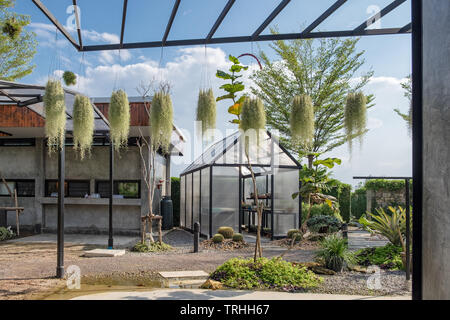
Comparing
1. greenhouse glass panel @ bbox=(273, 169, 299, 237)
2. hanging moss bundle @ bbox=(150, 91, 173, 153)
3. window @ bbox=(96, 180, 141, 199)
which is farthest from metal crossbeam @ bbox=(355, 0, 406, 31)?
window @ bbox=(96, 180, 141, 199)

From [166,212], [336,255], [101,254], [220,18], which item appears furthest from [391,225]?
[166,212]

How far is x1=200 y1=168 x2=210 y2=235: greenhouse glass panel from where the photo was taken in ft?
37.9

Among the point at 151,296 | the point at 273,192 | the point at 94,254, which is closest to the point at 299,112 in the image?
the point at 151,296

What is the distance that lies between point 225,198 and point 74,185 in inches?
209

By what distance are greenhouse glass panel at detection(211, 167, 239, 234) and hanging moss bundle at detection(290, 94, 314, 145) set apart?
23.4ft

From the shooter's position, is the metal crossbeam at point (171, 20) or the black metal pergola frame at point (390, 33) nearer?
the black metal pergola frame at point (390, 33)

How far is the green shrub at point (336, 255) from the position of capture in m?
6.57

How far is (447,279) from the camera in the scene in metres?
2.59

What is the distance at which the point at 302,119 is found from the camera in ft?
14.2

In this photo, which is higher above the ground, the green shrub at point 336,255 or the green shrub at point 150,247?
the green shrub at point 336,255

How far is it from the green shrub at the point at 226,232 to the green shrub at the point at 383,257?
394 cm

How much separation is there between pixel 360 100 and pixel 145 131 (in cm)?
819

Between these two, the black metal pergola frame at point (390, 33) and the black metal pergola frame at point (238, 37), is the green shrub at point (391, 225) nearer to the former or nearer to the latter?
the black metal pergola frame at point (238, 37)

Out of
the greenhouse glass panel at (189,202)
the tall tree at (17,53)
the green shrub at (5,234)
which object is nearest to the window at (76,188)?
the green shrub at (5,234)
